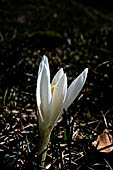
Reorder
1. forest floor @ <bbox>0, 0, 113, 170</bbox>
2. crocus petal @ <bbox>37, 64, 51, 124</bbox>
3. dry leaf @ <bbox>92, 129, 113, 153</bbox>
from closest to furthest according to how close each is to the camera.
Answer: crocus petal @ <bbox>37, 64, 51, 124</bbox> < forest floor @ <bbox>0, 0, 113, 170</bbox> < dry leaf @ <bbox>92, 129, 113, 153</bbox>

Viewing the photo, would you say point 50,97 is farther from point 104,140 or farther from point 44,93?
point 104,140

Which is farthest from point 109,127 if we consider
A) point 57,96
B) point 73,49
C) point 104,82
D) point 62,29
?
point 62,29

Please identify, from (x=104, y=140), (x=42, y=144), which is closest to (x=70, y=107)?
(x=104, y=140)

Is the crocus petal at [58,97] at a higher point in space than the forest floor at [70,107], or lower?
higher

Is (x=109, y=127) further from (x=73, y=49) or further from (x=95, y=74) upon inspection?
(x=73, y=49)

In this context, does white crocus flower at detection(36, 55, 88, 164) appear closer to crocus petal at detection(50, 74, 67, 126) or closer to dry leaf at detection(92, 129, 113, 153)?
crocus petal at detection(50, 74, 67, 126)

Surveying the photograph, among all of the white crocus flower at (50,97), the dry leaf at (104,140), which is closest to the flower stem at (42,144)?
the white crocus flower at (50,97)

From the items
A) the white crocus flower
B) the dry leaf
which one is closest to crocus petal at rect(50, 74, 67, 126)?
the white crocus flower

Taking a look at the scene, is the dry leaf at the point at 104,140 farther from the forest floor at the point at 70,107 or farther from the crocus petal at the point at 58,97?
the crocus petal at the point at 58,97
